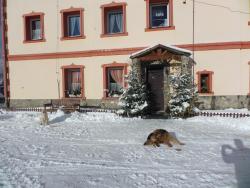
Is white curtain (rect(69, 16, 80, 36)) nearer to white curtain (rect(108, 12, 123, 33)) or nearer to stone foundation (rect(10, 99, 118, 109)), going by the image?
white curtain (rect(108, 12, 123, 33))

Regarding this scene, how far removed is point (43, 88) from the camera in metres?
20.1

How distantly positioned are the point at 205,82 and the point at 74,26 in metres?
8.87

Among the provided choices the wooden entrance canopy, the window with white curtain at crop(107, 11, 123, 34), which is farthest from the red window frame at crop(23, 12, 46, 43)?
A: the wooden entrance canopy

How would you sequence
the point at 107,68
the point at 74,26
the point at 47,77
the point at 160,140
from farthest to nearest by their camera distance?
the point at 47,77, the point at 74,26, the point at 107,68, the point at 160,140

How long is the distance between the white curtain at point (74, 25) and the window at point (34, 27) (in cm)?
181

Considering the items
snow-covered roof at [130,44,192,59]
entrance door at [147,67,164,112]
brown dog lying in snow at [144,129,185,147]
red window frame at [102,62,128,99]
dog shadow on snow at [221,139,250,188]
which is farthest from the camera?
red window frame at [102,62,128,99]

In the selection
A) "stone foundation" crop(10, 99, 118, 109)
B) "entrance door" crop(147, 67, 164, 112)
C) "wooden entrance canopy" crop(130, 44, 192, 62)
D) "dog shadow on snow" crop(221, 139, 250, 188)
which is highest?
"wooden entrance canopy" crop(130, 44, 192, 62)

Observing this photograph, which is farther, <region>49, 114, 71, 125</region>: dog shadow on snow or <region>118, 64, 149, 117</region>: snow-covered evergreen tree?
<region>118, 64, 149, 117</region>: snow-covered evergreen tree

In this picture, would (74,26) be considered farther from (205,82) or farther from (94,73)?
(205,82)

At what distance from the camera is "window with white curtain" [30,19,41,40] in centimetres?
2033

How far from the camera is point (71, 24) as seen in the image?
19.7 m

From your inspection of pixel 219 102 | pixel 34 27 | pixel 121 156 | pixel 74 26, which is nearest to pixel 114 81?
pixel 74 26

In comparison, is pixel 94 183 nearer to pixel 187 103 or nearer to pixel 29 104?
pixel 187 103

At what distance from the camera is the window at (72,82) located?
19500 mm
